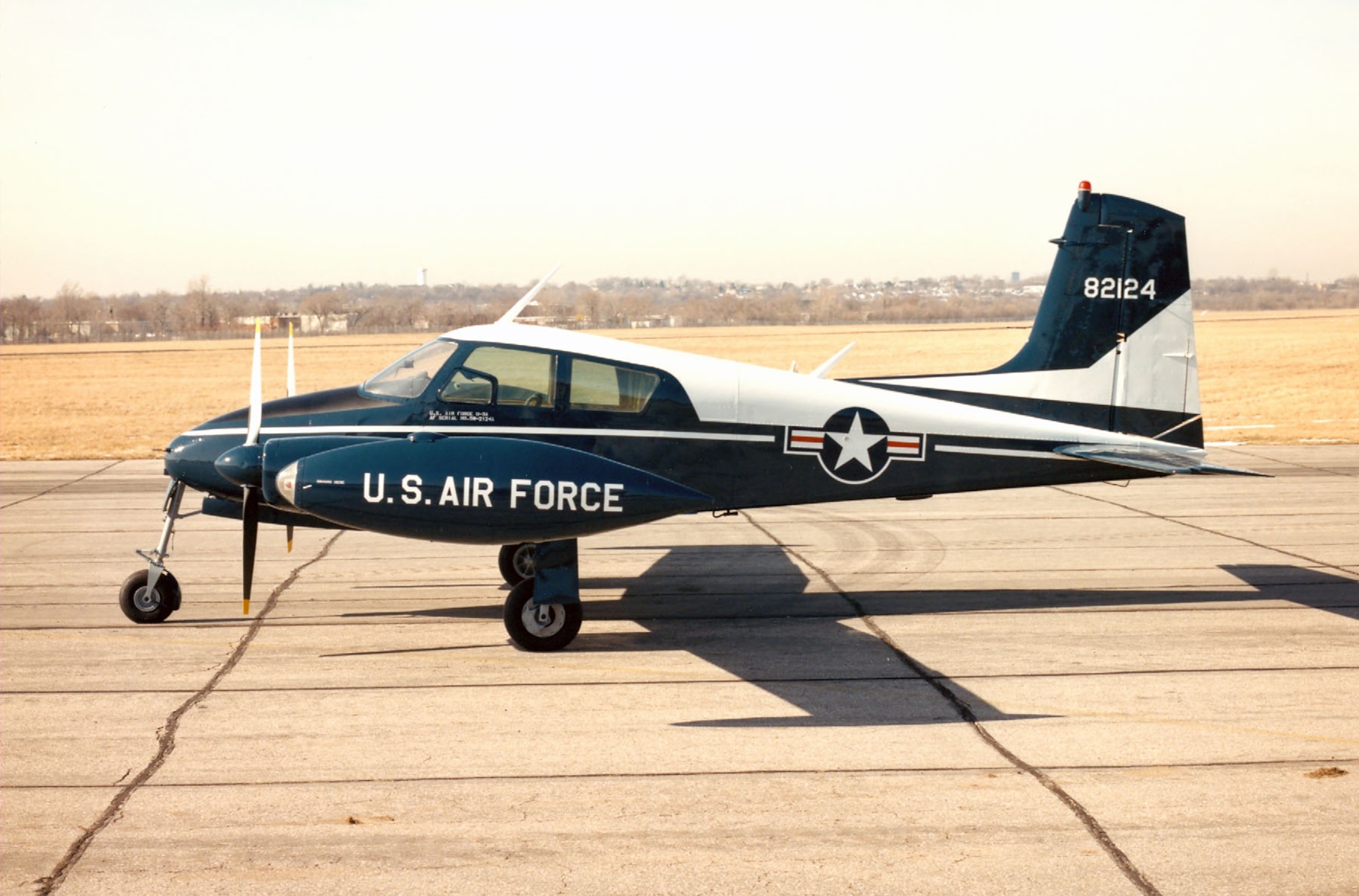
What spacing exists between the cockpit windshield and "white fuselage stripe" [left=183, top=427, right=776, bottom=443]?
39 cm

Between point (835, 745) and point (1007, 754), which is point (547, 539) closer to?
point (835, 745)

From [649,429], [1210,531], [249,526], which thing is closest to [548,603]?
[649,429]

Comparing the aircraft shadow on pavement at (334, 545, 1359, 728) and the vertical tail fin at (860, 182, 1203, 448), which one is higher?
the vertical tail fin at (860, 182, 1203, 448)

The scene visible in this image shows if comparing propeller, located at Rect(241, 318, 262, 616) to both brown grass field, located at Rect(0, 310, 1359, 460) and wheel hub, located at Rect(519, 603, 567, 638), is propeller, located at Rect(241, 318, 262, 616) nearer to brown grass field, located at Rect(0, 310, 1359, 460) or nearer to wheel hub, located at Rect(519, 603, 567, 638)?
wheel hub, located at Rect(519, 603, 567, 638)

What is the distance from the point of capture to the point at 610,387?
10.9m

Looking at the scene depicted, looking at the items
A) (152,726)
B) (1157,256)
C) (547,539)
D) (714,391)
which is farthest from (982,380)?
(152,726)

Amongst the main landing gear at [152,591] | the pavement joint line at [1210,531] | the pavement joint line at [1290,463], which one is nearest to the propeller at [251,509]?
the main landing gear at [152,591]

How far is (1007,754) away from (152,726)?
585 centimetres

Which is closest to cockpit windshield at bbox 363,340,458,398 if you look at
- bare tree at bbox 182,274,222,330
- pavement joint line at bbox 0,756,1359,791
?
pavement joint line at bbox 0,756,1359,791

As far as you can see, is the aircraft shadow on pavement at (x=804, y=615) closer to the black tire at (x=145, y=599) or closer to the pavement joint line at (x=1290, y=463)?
the black tire at (x=145, y=599)

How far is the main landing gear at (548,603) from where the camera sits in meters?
10.2

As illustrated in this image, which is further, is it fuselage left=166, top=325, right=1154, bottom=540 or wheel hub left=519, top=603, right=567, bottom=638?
fuselage left=166, top=325, right=1154, bottom=540

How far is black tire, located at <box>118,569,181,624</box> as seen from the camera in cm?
1113

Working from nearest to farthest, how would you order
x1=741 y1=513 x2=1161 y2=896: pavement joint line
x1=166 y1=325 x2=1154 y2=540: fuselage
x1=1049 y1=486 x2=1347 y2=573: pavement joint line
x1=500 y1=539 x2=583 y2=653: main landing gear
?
x1=741 y1=513 x2=1161 y2=896: pavement joint line < x1=500 y1=539 x2=583 y2=653: main landing gear < x1=166 y1=325 x2=1154 y2=540: fuselage < x1=1049 y1=486 x2=1347 y2=573: pavement joint line
